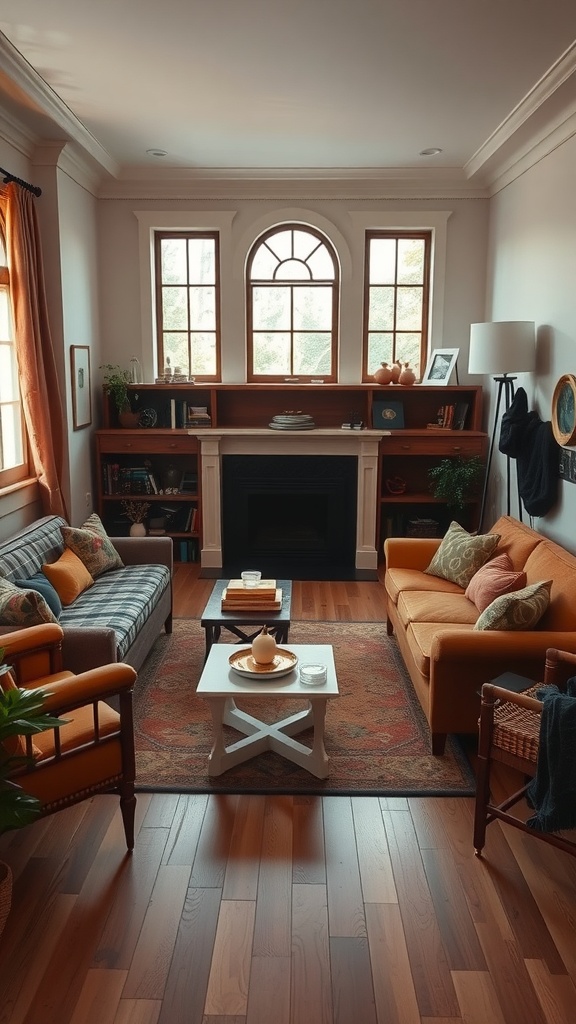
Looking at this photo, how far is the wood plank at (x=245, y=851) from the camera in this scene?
8.35 ft

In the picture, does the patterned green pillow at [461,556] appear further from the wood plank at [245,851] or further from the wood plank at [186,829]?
the wood plank at [186,829]

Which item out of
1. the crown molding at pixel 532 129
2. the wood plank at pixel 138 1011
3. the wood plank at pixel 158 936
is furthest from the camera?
the crown molding at pixel 532 129

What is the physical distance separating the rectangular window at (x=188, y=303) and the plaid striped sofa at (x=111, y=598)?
215 centimetres

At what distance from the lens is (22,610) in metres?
3.30

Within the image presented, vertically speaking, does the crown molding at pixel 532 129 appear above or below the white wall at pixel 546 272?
above

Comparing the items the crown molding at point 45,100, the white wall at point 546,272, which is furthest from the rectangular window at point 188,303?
the white wall at point 546,272

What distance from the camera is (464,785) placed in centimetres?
319

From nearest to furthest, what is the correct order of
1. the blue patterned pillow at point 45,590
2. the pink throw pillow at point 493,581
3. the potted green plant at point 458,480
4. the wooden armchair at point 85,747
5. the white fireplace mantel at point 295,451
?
1. the wooden armchair at point 85,747
2. the blue patterned pillow at point 45,590
3. the pink throw pillow at point 493,581
4. the potted green plant at point 458,480
5. the white fireplace mantel at point 295,451

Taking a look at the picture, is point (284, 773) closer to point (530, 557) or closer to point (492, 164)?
point (530, 557)

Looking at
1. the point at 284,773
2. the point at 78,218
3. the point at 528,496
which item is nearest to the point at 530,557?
the point at 528,496

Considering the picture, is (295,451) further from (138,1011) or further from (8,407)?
(138,1011)

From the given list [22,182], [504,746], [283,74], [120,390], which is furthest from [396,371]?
[504,746]

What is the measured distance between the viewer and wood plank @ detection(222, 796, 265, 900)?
2.54m

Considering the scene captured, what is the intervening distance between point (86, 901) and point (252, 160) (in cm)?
508
